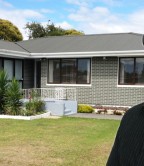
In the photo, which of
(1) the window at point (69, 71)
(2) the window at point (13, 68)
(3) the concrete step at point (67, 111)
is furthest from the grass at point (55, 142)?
(2) the window at point (13, 68)

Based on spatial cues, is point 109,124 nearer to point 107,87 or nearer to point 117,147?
point 107,87

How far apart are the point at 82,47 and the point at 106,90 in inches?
115

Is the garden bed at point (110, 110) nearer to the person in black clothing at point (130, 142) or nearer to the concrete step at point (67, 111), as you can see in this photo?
the concrete step at point (67, 111)

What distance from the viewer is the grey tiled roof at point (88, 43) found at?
1944cm

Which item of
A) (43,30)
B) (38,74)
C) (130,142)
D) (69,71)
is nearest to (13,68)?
(38,74)

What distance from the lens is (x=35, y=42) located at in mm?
24500

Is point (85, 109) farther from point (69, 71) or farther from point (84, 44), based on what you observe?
point (84, 44)

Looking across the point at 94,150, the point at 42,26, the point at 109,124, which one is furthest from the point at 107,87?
the point at 42,26

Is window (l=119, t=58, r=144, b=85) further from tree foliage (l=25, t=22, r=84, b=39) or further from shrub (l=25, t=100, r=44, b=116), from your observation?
tree foliage (l=25, t=22, r=84, b=39)

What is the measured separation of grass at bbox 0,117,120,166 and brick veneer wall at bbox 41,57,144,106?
435 cm

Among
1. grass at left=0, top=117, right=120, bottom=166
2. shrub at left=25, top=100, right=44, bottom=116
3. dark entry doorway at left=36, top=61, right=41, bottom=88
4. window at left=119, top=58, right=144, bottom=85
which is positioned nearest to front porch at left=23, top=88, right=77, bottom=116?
shrub at left=25, top=100, right=44, bottom=116

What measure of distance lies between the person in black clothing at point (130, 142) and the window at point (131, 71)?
17442 millimetres

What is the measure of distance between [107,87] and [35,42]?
735 centimetres

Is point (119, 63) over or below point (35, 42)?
below
